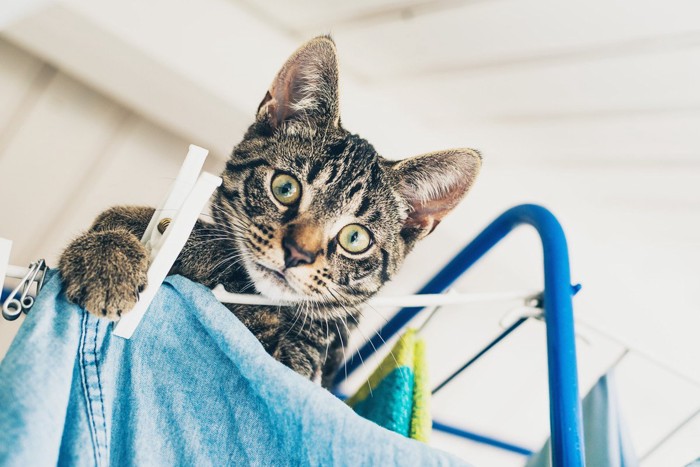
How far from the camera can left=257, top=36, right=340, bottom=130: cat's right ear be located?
63 centimetres

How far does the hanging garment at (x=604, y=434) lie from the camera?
60 centimetres

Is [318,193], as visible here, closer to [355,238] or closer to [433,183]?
[355,238]

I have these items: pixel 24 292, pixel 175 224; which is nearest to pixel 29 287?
pixel 24 292

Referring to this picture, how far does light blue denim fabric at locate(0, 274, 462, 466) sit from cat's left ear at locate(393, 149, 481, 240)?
42 centimetres

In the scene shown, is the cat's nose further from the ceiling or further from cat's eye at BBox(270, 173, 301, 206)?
the ceiling

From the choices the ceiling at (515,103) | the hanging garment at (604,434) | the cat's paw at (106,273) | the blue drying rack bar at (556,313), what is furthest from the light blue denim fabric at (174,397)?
the ceiling at (515,103)

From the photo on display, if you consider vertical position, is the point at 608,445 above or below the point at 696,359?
below

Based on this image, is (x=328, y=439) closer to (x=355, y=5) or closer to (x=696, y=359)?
(x=355, y=5)

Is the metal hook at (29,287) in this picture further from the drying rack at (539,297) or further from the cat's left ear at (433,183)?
the cat's left ear at (433,183)

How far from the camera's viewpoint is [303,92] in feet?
2.27

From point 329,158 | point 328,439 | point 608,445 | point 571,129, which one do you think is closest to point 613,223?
point 571,129

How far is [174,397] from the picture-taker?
0.38 metres

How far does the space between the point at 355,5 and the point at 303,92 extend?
318mm

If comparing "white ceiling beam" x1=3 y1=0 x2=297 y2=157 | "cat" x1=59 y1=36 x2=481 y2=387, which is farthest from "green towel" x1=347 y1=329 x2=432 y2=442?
"white ceiling beam" x1=3 y1=0 x2=297 y2=157
